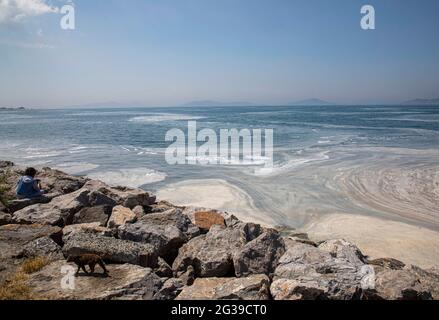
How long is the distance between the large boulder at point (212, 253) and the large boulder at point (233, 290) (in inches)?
22.5

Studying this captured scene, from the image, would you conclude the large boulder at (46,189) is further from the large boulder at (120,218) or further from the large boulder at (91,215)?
the large boulder at (120,218)

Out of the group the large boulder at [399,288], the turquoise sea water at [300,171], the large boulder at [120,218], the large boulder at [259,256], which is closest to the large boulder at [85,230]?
the large boulder at [120,218]

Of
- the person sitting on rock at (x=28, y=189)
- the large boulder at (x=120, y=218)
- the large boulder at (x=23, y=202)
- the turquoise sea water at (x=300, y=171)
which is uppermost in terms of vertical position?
the person sitting on rock at (x=28, y=189)

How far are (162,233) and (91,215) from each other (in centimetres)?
247

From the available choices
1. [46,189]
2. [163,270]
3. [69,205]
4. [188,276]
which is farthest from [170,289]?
[46,189]

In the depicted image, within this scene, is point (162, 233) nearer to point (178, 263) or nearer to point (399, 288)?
point (178, 263)

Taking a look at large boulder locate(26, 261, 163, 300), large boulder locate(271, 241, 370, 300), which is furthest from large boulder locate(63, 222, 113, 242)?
large boulder locate(271, 241, 370, 300)

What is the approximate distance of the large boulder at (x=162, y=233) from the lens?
693 centimetres

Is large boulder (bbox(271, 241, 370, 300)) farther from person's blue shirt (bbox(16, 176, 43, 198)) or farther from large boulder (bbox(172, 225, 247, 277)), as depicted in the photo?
person's blue shirt (bbox(16, 176, 43, 198))

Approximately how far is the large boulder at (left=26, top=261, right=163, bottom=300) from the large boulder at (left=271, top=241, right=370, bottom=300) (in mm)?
1874

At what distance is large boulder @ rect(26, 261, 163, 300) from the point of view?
4.93m
